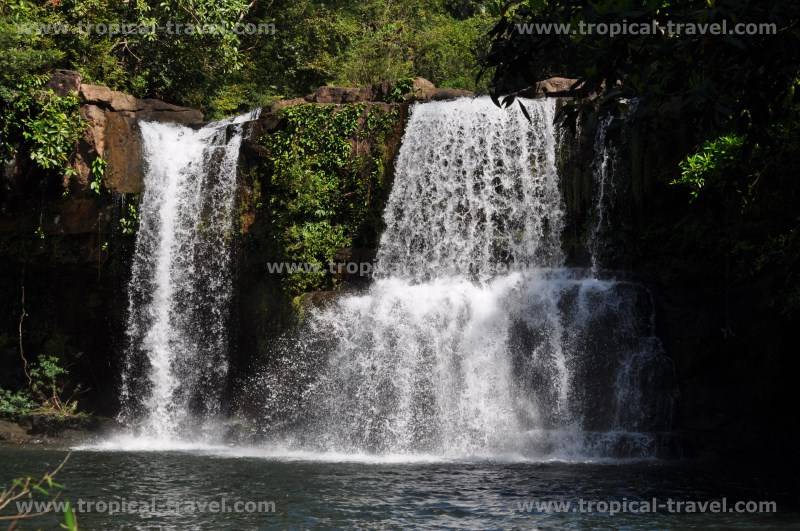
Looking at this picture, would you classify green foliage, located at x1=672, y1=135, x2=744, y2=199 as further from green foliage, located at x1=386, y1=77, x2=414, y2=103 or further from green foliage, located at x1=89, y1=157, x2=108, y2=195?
green foliage, located at x1=89, y1=157, x2=108, y2=195

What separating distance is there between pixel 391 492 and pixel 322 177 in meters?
8.17

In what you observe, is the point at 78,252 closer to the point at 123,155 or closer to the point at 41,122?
the point at 123,155

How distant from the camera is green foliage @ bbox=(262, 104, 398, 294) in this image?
55.9 ft

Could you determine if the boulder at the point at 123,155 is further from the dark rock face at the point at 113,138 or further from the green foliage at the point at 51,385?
the green foliage at the point at 51,385

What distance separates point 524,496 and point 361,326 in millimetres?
5733

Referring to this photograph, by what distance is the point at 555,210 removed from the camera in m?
16.6

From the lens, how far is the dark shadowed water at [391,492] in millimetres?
9359

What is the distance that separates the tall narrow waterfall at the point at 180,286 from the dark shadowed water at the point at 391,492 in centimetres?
275

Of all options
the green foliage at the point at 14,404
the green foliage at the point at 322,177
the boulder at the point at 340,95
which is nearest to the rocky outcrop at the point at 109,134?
the green foliage at the point at 322,177

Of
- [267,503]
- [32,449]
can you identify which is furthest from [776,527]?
[32,449]

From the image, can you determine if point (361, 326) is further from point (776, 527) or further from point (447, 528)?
point (776, 527)

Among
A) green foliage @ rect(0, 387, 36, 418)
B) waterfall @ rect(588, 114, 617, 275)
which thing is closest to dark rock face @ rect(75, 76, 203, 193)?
green foliage @ rect(0, 387, 36, 418)

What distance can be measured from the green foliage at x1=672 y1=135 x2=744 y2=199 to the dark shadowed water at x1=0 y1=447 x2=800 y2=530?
4.13 metres

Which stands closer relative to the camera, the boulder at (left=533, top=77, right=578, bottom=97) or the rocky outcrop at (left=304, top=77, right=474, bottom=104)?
the boulder at (left=533, top=77, right=578, bottom=97)
